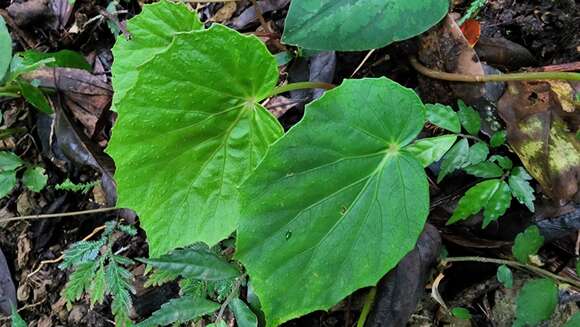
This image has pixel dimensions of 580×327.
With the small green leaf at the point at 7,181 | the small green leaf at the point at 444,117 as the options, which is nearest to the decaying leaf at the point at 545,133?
the small green leaf at the point at 444,117

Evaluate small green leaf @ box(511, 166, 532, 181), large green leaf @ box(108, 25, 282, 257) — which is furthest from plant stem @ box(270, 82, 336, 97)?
small green leaf @ box(511, 166, 532, 181)

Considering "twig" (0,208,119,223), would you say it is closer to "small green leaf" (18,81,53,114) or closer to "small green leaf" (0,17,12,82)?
"small green leaf" (18,81,53,114)

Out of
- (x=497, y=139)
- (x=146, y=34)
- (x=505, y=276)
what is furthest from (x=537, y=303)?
(x=146, y=34)

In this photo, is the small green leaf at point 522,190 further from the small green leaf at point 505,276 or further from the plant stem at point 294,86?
the plant stem at point 294,86

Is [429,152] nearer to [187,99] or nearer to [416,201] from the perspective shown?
[416,201]

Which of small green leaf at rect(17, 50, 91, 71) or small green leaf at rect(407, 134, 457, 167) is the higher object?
small green leaf at rect(407, 134, 457, 167)

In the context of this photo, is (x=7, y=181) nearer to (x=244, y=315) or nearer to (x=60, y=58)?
(x=60, y=58)
